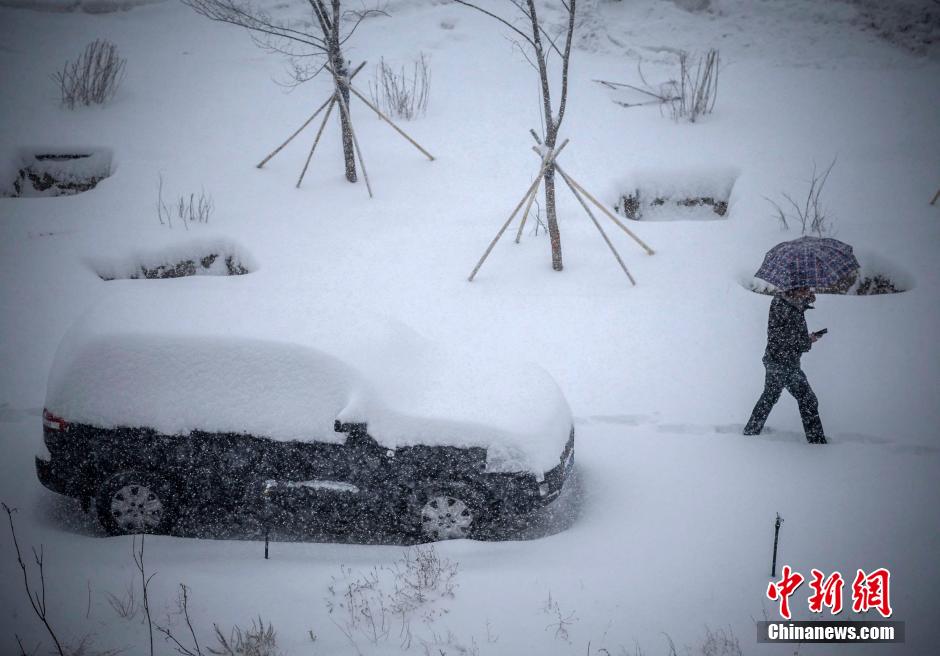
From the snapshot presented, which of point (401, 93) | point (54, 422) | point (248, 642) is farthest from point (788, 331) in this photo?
point (401, 93)

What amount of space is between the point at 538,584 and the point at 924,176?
32.4 ft

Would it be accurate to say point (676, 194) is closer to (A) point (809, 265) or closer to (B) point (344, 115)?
(A) point (809, 265)

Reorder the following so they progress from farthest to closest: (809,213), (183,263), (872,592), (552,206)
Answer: (183,263) → (809,213) → (552,206) → (872,592)

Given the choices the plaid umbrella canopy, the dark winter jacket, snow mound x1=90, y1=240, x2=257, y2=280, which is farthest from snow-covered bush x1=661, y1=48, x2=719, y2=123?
snow mound x1=90, y1=240, x2=257, y2=280

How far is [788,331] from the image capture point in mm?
5602

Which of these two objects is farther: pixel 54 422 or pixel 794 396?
pixel 794 396

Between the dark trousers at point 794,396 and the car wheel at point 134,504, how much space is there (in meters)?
5.28

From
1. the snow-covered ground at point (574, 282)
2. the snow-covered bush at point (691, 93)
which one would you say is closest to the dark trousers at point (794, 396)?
the snow-covered ground at point (574, 282)

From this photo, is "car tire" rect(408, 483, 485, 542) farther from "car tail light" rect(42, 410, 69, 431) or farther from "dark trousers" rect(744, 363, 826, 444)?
"dark trousers" rect(744, 363, 826, 444)

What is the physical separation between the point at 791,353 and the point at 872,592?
7.09ft

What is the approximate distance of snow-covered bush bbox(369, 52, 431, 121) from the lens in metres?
12.8

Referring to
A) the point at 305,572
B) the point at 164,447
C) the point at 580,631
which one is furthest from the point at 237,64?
the point at 580,631

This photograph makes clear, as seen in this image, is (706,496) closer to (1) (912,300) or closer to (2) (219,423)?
(2) (219,423)

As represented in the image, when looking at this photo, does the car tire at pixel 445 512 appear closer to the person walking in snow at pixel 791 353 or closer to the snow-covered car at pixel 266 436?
the snow-covered car at pixel 266 436
